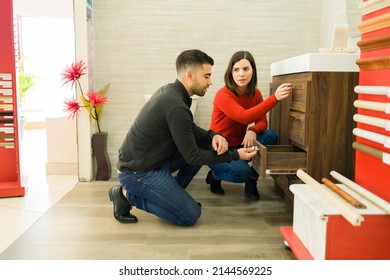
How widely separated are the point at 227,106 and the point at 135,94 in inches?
39.4

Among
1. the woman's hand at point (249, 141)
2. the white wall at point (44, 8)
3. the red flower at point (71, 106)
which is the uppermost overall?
the white wall at point (44, 8)

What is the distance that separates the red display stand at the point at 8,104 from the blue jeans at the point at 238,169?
136 cm

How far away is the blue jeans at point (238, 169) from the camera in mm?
2496

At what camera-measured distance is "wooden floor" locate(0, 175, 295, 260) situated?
5.82 ft

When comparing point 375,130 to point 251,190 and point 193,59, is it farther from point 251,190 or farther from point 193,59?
point 251,190

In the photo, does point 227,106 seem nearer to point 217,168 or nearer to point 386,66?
point 217,168

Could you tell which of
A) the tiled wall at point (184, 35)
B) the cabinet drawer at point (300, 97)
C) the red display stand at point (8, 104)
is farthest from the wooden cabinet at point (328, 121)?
the red display stand at point (8, 104)

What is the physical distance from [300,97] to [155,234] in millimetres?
1057

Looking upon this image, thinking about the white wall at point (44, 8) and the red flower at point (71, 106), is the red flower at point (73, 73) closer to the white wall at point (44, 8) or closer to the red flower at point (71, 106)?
the red flower at point (71, 106)

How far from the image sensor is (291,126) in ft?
7.59

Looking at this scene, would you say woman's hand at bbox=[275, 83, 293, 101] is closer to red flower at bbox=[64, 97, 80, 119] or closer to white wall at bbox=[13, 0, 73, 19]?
red flower at bbox=[64, 97, 80, 119]

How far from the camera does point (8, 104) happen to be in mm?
2609

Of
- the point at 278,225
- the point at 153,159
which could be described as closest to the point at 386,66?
the point at 278,225

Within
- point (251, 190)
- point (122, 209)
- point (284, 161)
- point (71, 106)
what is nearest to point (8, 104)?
point (71, 106)
